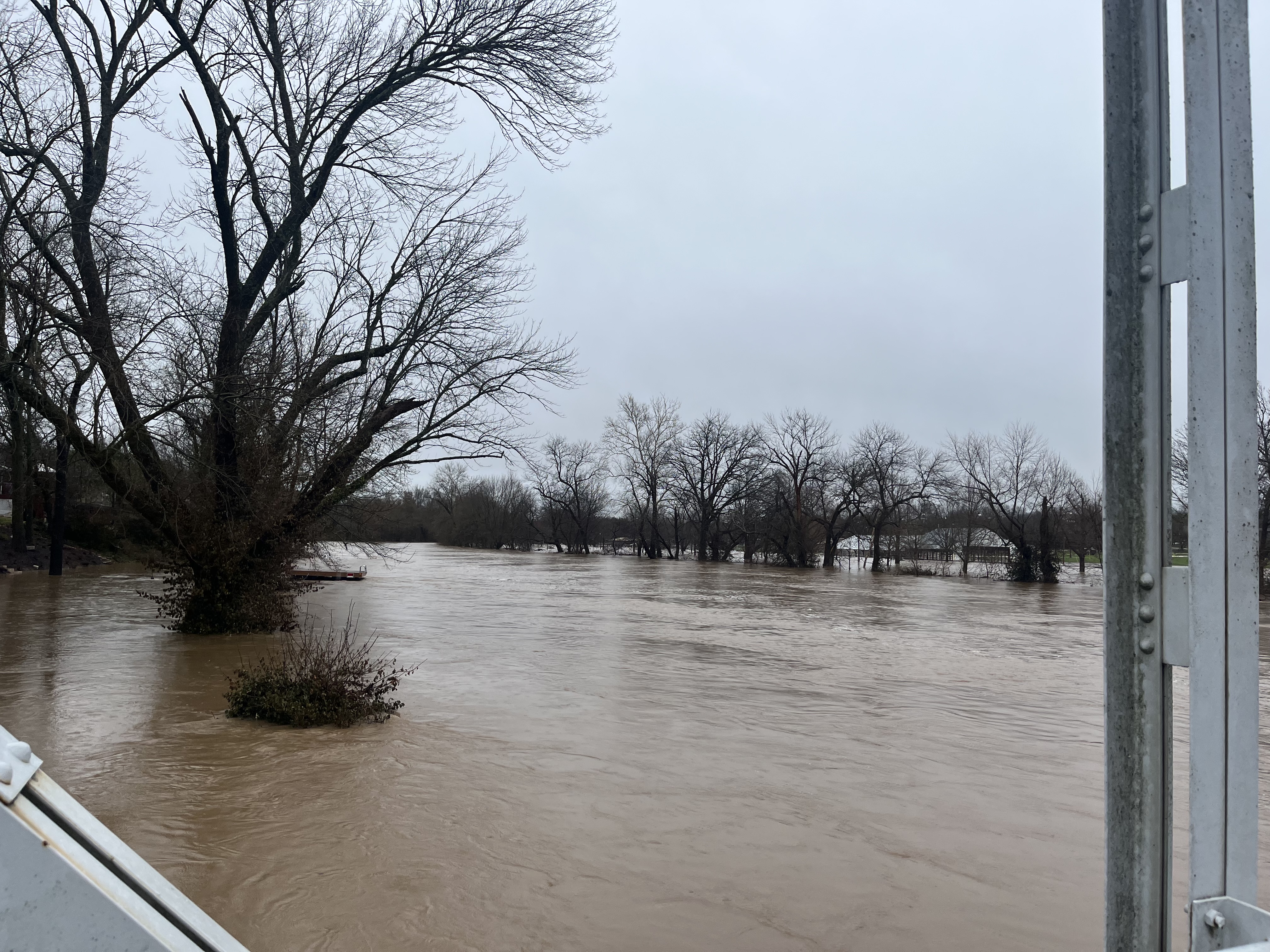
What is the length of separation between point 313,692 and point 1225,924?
859 cm

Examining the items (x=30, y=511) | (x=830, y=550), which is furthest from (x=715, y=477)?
(x=30, y=511)

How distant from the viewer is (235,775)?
7.14 meters

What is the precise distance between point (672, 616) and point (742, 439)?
40.0m

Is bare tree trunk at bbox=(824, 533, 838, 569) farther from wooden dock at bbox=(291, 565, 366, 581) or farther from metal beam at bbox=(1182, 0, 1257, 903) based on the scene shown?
metal beam at bbox=(1182, 0, 1257, 903)

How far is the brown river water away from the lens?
4.90 meters

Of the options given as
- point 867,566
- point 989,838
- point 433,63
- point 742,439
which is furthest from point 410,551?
point 989,838

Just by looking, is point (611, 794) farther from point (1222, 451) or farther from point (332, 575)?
point (332, 575)

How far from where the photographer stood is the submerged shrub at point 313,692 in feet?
28.9

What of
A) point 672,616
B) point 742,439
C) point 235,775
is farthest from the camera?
point 742,439

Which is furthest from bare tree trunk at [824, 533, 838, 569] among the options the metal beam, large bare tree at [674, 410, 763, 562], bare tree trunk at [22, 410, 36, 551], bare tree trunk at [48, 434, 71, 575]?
the metal beam

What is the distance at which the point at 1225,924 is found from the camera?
149cm

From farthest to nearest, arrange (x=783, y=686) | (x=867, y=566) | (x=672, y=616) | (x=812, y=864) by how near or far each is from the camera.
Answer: (x=867, y=566), (x=672, y=616), (x=783, y=686), (x=812, y=864)

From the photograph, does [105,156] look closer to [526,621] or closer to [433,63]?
[433,63]

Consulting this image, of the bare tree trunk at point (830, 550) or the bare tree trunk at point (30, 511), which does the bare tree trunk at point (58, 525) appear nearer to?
the bare tree trunk at point (30, 511)
